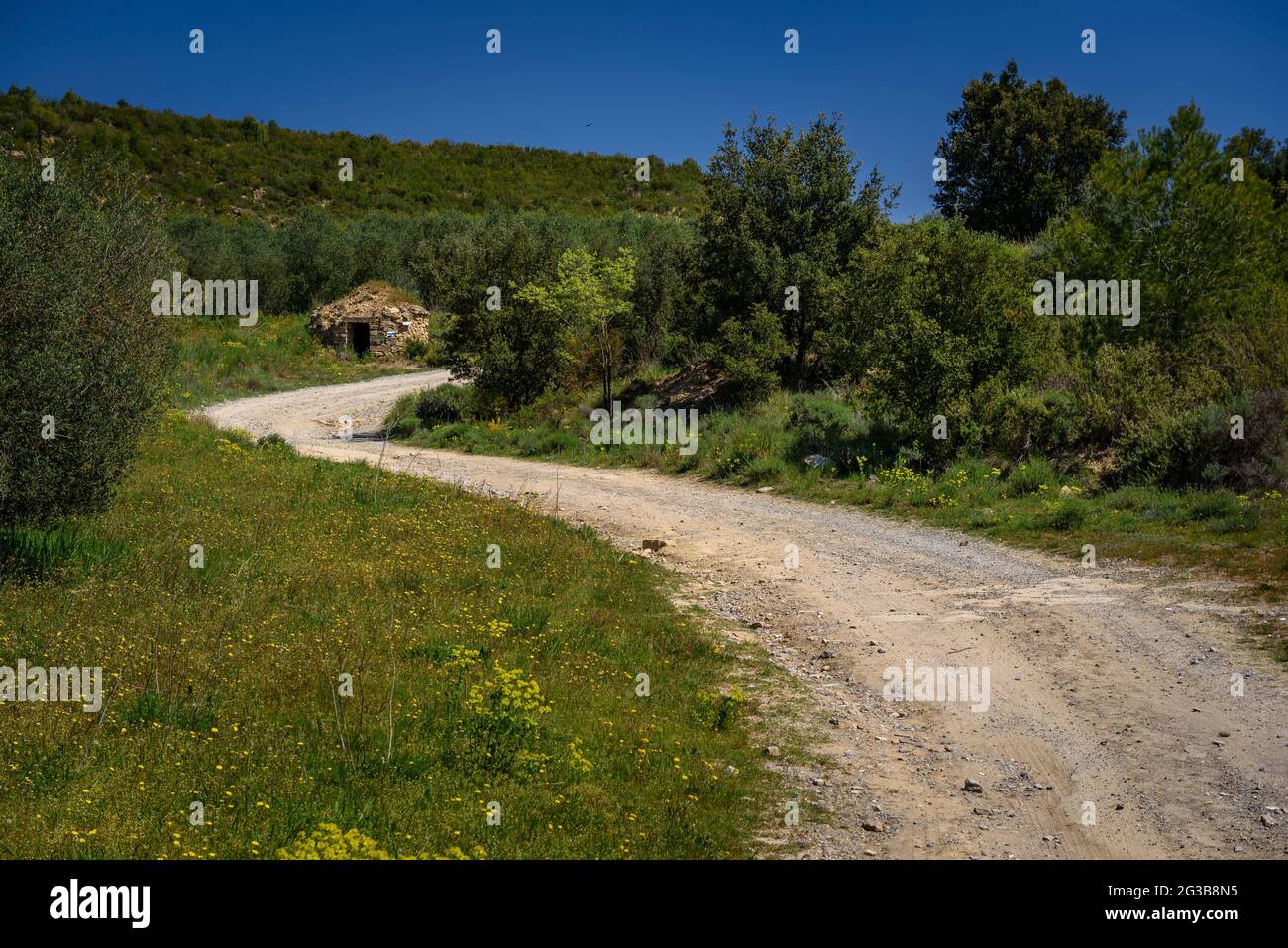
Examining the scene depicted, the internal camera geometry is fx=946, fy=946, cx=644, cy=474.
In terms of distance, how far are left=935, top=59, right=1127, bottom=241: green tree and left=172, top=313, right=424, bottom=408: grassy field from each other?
26042 mm

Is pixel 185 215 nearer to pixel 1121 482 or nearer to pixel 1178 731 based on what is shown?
pixel 1121 482

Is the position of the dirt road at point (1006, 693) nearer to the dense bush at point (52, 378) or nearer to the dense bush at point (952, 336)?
the dense bush at point (952, 336)

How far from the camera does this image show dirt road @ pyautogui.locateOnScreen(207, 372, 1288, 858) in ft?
19.3

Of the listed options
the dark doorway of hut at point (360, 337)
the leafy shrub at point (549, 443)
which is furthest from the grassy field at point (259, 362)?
the leafy shrub at point (549, 443)

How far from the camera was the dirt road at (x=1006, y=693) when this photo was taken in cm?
588

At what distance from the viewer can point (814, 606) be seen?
36.2 feet

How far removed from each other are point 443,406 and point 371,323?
570 inches

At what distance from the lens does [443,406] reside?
95.2 feet

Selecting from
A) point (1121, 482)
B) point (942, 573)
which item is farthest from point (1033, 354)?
point (942, 573)

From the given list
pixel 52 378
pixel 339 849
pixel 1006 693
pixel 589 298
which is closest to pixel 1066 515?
pixel 1006 693

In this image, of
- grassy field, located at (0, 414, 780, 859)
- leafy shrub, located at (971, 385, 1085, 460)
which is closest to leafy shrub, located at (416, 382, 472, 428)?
grassy field, located at (0, 414, 780, 859)

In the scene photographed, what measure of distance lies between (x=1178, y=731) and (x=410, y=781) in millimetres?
5619
